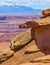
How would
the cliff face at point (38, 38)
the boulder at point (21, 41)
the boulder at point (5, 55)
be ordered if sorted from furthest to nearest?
the boulder at point (21, 41) → the boulder at point (5, 55) → the cliff face at point (38, 38)

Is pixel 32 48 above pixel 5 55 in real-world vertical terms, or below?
above

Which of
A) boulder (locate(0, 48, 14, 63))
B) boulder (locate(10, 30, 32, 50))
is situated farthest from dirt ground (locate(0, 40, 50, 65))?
boulder (locate(10, 30, 32, 50))

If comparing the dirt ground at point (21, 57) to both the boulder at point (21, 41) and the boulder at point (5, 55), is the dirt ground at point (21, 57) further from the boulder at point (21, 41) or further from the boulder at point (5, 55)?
the boulder at point (21, 41)

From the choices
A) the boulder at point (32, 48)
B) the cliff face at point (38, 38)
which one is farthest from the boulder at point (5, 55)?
the boulder at point (32, 48)

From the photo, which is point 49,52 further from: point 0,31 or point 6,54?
point 0,31

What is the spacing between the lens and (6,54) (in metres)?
10.2

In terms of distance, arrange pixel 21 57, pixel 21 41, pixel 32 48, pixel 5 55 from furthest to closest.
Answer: pixel 21 41, pixel 5 55, pixel 21 57, pixel 32 48

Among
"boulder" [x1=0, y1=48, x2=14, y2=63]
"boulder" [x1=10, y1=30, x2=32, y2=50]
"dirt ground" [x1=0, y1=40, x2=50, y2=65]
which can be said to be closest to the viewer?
"dirt ground" [x1=0, y1=40, x2=50, y2=65]

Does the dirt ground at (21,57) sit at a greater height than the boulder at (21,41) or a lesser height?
lesser

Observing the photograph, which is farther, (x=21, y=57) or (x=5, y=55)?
(x=5, y=55)

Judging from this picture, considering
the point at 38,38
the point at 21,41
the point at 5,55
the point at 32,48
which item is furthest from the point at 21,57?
the point at 38,38

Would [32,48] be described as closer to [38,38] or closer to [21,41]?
[38,38]

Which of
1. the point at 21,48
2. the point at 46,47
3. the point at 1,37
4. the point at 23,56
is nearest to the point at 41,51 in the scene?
the point at 46,47

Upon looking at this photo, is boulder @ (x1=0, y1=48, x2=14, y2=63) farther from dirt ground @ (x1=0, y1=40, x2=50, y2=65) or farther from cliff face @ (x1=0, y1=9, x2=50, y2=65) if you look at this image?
dirt ground @ (x1=0, y1=40, x2=50, y2=65)
